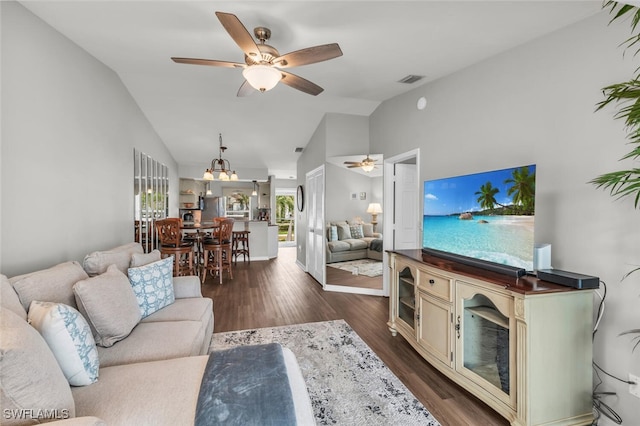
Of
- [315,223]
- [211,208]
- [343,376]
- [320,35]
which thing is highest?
[320,35]

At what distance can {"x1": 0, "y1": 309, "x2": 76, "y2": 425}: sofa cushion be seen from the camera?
0.94 m

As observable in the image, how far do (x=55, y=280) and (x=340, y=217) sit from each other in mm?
5711

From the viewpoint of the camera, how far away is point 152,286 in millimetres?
2332

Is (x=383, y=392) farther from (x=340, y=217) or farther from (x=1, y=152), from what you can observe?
(x=340, y=217)

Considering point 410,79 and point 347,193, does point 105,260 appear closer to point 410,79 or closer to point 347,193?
point 410,79

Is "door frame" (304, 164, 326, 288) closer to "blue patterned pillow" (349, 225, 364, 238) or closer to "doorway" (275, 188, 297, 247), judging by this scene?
"blue patterned pillow" (349, 225, 364, 238)

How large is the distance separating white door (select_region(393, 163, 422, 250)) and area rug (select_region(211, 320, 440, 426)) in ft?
5.48

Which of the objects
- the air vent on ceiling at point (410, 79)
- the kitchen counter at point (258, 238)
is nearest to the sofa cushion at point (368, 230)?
the kitchen counter at point (258, 238)

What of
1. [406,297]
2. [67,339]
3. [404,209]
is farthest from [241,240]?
[67,339]

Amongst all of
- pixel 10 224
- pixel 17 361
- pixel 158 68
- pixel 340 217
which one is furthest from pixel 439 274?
pixel 340 217

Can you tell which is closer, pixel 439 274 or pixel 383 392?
pixel 383 392

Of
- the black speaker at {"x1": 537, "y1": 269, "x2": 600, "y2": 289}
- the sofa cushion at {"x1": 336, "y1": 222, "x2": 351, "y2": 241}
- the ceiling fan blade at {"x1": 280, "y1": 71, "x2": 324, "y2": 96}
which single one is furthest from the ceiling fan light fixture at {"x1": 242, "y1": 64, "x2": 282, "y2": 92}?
the sofa cushion at {"x1": 336, "y1": 222, "x2": 351, "y2": 241}

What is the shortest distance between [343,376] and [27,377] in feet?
6.32

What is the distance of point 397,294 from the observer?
3.02 meters
